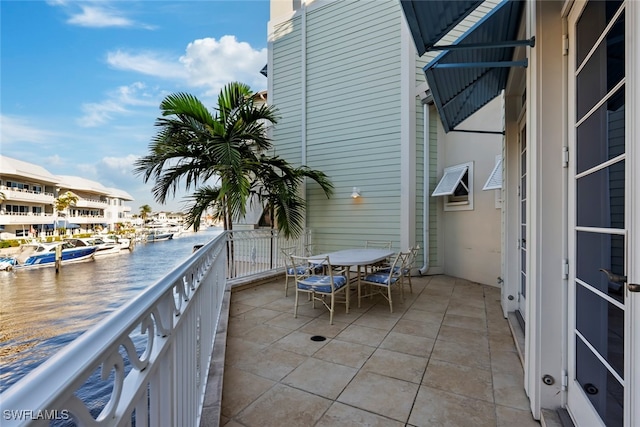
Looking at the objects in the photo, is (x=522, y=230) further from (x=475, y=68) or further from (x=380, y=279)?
(x=475, y=68)

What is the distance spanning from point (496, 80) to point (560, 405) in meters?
3.26

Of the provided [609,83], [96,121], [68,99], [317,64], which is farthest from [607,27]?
[96,121]

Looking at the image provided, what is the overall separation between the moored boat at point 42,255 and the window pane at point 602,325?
21.5 metres

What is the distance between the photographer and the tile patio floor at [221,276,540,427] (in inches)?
79.7

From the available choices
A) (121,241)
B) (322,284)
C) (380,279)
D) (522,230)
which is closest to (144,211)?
(121,241)

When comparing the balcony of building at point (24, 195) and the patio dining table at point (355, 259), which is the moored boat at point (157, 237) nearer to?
the balcony of building at point (24, 195)

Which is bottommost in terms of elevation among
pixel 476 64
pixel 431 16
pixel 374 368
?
pixel 374 368

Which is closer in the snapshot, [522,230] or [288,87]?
[522,230]

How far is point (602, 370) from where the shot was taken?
1474mm

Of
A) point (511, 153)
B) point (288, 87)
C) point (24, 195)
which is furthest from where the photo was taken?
point (24, 195)

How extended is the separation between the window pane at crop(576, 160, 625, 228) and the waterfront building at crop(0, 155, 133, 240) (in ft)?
82.6

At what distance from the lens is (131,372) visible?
32.9 inches

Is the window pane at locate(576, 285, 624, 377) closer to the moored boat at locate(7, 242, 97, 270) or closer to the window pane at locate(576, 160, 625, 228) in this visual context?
the window pane at locate(576, 160, 625, 228)

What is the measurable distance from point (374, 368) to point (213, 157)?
Result: 14.4 feet
